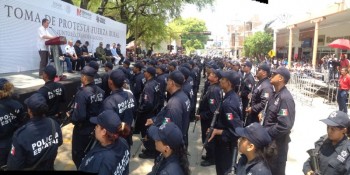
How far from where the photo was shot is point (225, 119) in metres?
4.72

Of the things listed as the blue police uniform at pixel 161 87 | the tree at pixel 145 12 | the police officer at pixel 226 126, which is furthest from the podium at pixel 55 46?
the tree at pixel 145 12

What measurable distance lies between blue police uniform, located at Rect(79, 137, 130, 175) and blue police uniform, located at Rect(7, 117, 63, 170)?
0.90 m

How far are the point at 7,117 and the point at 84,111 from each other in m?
1.00

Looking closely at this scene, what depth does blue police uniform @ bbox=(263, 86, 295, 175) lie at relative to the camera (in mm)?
4309

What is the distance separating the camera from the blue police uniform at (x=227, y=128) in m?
4.63

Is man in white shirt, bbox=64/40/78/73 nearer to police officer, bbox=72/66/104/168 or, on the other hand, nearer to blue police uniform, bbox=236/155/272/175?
police officer, bbox=72/66/104/168

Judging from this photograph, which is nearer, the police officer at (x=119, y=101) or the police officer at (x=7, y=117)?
the police officer at (x=7, y=117)

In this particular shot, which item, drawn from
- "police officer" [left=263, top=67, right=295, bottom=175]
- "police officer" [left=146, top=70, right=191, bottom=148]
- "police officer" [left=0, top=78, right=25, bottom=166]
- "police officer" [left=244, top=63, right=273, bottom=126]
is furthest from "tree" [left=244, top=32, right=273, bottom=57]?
"police officer" [left=0, top=78, right=25, bottom=166]

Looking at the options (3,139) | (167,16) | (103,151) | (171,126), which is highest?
(167,16)

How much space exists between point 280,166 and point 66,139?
5393 millimetres

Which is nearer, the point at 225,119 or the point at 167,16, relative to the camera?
the point at 225,119

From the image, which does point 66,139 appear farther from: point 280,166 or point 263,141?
point 263,141

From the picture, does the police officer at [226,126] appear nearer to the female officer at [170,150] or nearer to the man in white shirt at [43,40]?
the female officer at [170,150]

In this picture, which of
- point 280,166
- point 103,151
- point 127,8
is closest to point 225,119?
point 280,166
